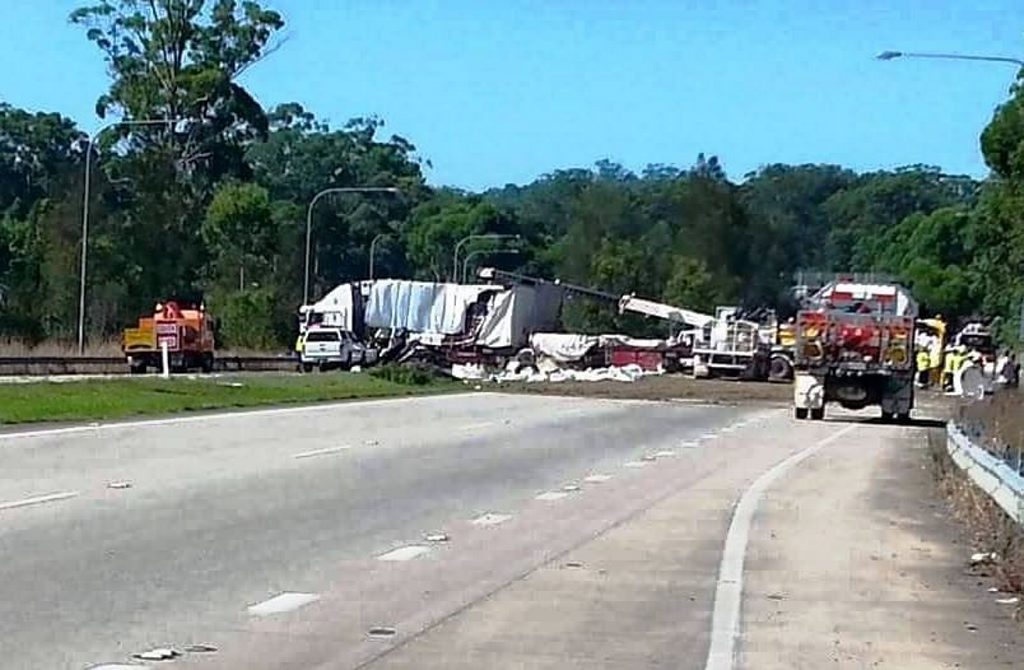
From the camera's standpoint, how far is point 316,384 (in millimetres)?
57938

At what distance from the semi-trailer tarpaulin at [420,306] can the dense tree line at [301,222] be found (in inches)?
253

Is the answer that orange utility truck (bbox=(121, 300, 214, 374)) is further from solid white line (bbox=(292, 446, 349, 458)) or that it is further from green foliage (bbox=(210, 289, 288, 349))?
solid white line (bbox=(292, 446, 349, 458))

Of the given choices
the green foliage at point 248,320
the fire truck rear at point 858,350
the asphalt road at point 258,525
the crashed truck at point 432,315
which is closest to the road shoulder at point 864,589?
the asphalt road at point 258,525

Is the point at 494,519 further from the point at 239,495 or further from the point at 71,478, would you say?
the point at 71,478

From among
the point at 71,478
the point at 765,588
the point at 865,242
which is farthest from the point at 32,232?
the point at 865,242

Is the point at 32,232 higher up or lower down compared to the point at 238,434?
higher up

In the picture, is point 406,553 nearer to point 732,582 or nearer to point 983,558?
point 732,582

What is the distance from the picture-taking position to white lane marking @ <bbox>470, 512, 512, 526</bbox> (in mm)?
19219

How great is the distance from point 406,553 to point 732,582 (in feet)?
9.03

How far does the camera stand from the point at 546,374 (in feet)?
262

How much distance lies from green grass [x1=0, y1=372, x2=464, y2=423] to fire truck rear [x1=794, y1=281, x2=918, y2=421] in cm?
1119

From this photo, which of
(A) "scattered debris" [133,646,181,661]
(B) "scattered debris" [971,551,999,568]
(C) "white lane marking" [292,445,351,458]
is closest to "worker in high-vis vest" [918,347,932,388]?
(C) "white lane marking" [292,445,351,458]

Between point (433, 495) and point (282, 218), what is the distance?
106 metres

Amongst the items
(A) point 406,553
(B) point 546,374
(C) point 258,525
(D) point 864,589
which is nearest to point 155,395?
(C) point 258,525
